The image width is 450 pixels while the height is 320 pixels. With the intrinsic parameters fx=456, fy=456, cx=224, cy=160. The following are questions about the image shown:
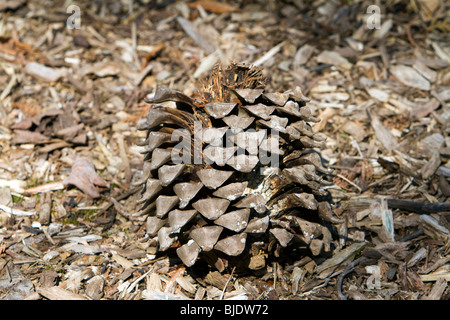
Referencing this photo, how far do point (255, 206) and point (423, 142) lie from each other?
1.53 m

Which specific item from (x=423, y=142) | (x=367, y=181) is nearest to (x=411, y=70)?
(x=423, y=142)

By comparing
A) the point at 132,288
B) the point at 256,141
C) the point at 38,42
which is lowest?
the point at 132,288

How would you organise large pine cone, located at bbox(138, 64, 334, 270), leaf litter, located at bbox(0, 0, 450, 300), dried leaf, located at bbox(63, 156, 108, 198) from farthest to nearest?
dried leaf, located at bbox(63, 156, 108, 198) < leaf litter, located at bbox(0, 0, 450, 300) < large pine cone, located at bbox(138, 64, 334, 270)

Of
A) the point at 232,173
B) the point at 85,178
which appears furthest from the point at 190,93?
the point at 232,173

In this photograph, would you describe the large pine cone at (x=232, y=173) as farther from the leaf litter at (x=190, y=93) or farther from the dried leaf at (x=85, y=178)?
the dried leaf at (x=85, y=178)

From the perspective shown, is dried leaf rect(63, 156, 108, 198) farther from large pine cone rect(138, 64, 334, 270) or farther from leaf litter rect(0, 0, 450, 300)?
large pine cone rect(138, 64, 334, 270)

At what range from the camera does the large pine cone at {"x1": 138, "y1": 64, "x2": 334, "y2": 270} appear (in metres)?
2.12

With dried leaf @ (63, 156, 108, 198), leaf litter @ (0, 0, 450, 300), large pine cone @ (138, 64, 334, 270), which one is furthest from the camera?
dried leaf @ (63, 156, 108, 198)

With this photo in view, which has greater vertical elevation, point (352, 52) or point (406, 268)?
point (352, 52)

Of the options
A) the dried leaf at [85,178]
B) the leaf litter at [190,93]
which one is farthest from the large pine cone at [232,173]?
the dried leaf at [85,178]

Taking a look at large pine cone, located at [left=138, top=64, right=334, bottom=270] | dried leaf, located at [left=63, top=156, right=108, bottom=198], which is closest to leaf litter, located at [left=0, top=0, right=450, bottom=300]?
dried leaf, located at [left=63, top=156, right=108, bottom=198]

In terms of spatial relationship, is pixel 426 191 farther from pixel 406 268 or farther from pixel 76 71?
pixel 76 71

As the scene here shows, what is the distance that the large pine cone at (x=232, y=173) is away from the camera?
83.4 inches

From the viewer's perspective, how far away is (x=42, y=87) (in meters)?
3.49
